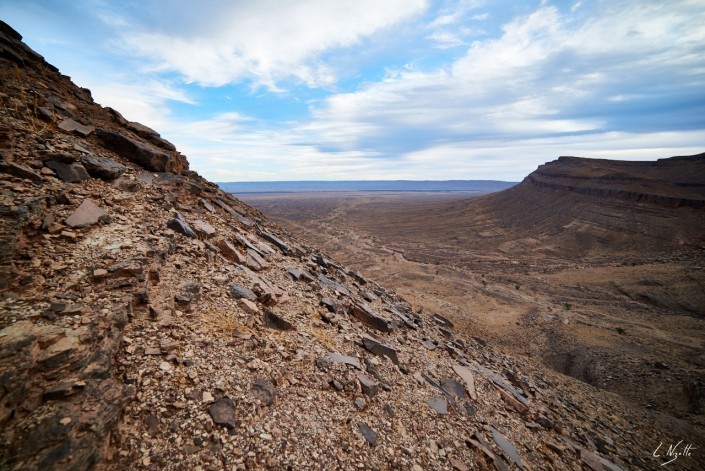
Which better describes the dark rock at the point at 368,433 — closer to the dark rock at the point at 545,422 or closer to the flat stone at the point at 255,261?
the flat stone at the point at 255,261

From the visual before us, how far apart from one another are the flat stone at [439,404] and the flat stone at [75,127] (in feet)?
37.6

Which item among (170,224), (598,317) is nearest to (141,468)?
(170,224)

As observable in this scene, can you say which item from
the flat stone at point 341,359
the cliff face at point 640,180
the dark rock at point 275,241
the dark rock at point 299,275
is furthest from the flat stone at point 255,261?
the cliff face at point 640,180

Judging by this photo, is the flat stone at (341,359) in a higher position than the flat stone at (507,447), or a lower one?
higher

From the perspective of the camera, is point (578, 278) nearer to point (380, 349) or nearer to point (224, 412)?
point (380, 349)

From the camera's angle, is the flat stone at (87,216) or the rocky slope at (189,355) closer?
the rocky slope at (189,355)

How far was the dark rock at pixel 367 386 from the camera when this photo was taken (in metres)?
5.95

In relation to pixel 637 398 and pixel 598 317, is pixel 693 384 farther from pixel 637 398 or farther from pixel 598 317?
pixel 598 317

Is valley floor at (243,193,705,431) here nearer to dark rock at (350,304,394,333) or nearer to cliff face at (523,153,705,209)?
dark rock at (350,304,394,333)

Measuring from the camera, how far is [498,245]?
4406 cm

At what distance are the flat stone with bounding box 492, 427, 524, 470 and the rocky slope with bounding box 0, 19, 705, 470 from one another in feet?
0.14

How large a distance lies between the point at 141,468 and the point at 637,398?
15902 mm

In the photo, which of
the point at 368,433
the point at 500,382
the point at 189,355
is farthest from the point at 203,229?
the point at 500,382

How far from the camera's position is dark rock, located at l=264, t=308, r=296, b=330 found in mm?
6660
